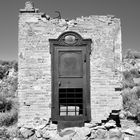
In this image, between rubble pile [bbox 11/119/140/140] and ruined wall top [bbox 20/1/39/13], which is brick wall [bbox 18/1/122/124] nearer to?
ruined wall top [bbox 20/1/39/13]

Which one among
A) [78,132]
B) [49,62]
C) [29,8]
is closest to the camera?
[78,132]

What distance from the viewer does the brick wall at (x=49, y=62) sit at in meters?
6.70

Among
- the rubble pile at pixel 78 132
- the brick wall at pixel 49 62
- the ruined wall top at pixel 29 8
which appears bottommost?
the rubble pile at pixel 78 132

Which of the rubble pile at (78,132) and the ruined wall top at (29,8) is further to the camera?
the ruined wall top at (29,8)

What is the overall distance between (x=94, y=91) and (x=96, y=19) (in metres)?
2.47

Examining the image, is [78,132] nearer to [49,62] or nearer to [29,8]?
[49,62]

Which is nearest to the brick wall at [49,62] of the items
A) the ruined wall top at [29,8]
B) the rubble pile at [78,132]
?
the ruined wall top at [29,8]

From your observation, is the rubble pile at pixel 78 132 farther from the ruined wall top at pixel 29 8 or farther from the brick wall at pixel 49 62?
the ruined wall top at pixel 29 8

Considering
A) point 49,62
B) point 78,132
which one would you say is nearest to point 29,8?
point 49,62

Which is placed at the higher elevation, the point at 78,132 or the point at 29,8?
the point at 29,8

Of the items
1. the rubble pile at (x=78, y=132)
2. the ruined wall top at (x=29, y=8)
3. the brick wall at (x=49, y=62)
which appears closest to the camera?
→ the rubble pile at (x=78, y=132)

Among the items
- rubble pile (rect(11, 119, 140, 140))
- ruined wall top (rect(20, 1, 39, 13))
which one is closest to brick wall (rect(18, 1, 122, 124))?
ruined wall top (rect(20, 1, 39, 13))

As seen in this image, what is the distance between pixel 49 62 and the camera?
22.1ft

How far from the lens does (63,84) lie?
22.0ft
